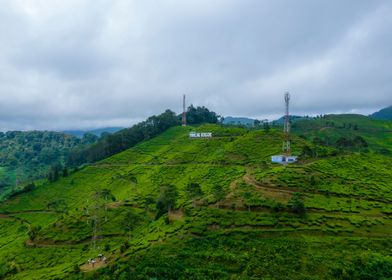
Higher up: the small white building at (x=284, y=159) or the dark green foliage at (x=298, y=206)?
the small white building at (x=284, y=159)

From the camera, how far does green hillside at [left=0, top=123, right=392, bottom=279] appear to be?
160ft

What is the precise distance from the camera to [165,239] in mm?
57281

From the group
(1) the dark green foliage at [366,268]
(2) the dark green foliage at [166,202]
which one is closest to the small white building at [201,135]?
(2) the dark green foliage at [166,202]

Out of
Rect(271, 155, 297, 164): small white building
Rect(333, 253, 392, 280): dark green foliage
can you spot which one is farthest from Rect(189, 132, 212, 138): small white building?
Rect(333, 253, 392, 280): dark green foliage

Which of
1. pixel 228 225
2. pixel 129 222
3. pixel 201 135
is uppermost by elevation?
pixel 201 135

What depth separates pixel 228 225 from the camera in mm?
60469

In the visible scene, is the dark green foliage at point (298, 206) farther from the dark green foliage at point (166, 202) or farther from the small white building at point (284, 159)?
the small white building at point (284, 159)

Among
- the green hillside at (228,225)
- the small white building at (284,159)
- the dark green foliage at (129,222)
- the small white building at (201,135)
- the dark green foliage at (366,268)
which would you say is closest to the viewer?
the dark green foliage at (366,268)

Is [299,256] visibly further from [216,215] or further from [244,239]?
[216,215]

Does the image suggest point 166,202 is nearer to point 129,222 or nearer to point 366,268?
point 129,222

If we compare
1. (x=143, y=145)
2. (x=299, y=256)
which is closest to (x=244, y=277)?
(x=299, y=256)

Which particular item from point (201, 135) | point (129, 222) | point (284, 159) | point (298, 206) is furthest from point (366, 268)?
point (201, 135)

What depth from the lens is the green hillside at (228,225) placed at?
48625mm

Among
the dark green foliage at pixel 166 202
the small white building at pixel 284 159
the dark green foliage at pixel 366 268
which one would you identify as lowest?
the dark green foliage at pixel 366 268
